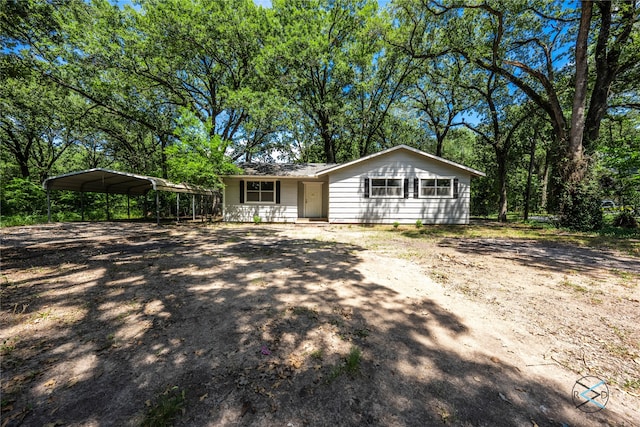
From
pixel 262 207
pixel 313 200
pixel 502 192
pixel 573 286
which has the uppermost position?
pixel 502 192

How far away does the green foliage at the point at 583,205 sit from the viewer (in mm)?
9781

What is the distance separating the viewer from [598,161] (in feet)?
33.0

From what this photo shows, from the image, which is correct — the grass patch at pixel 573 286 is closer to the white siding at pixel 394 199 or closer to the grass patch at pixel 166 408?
the grass patch at pixel 166 408

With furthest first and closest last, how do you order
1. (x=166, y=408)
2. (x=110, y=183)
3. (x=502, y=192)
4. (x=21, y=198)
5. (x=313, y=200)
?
(x=502, y=192)
(x=313, y=200)
(x=21, y=198)
(x=110, y=183)
(x=166, y=408)

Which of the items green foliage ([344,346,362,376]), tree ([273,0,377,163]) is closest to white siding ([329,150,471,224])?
tree ([273,0,377,163])

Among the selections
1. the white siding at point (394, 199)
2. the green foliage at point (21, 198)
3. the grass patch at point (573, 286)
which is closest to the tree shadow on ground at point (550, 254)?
the grass patch at point (573, 286)

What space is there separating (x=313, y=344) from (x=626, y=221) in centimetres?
1674

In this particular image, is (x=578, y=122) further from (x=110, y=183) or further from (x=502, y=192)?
(x=110, y=183)

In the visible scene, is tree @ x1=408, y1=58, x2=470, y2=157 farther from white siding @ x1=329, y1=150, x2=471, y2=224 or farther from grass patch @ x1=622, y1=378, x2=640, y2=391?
grass patch @ x1=622, y1=378, x2=640, y2=391

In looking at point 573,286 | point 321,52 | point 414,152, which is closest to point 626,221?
point 414,152

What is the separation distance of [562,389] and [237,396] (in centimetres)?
241

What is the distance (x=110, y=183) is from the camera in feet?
46.0

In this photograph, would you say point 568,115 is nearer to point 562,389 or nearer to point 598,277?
point 598,277

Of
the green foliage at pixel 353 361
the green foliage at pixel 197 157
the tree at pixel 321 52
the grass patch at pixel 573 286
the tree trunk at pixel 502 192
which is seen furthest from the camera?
the tree trunk at pixel 502 192
